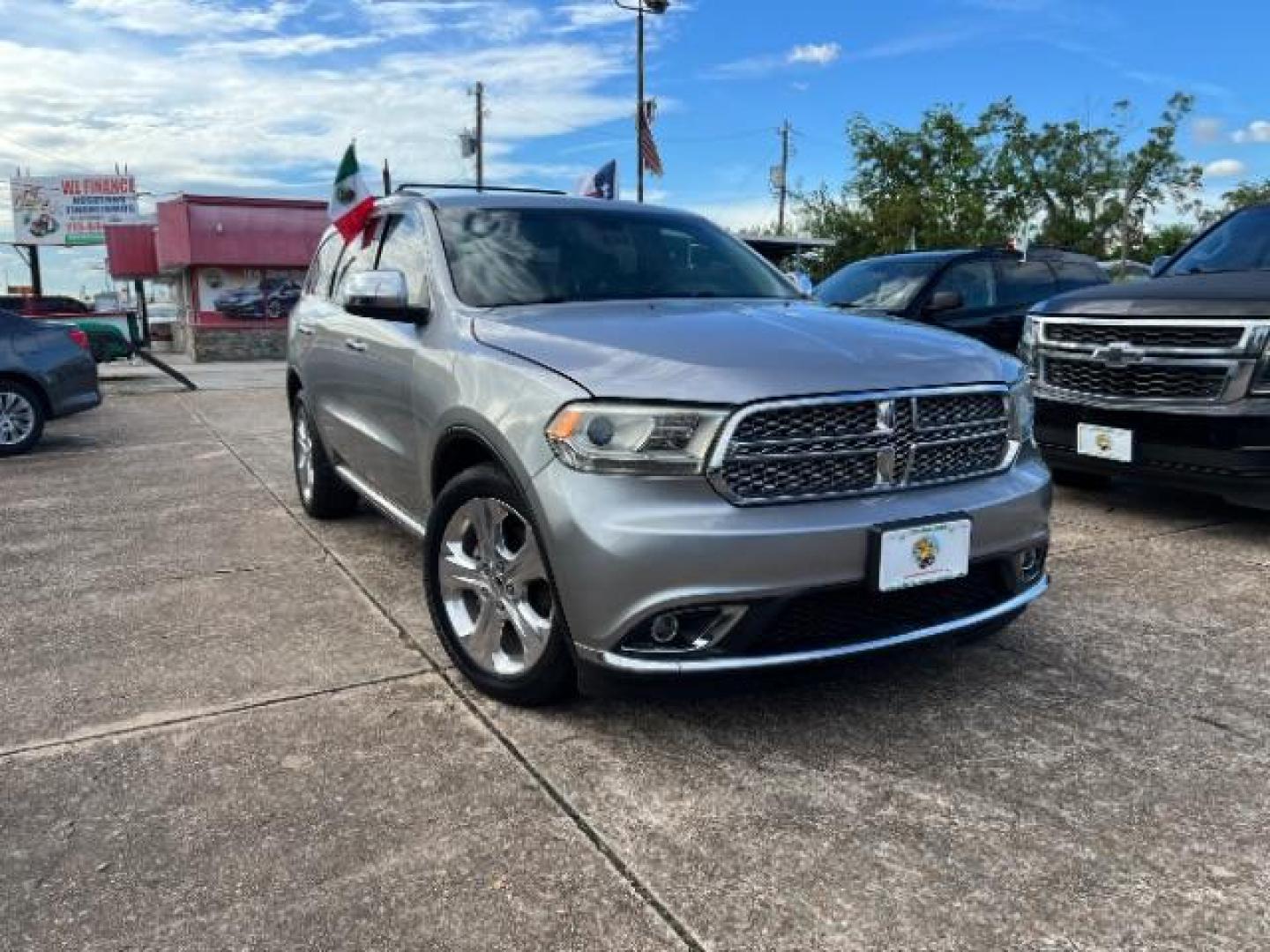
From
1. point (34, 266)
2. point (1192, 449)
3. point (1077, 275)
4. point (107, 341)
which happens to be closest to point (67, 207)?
point (34, 266)

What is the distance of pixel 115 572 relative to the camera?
4965 millimetres

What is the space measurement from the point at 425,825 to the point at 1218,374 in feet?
14.5

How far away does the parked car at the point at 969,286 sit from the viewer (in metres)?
8.35

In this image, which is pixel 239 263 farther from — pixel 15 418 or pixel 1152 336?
pixel 1152 336

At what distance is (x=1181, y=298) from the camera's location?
5270mm

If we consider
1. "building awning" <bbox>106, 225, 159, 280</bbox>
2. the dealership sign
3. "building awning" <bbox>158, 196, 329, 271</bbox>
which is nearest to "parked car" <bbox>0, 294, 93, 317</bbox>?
"building awning" <bbox>158, 196, 329, 271</bbox>

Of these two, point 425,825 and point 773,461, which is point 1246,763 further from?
point 425,825

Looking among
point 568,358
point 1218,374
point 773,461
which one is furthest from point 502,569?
point 1218,374

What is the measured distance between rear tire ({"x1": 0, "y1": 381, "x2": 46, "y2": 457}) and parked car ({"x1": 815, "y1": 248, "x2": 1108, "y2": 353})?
7.13 metres

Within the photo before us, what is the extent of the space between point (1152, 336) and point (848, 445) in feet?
11.0

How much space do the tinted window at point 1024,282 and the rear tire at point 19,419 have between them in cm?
853

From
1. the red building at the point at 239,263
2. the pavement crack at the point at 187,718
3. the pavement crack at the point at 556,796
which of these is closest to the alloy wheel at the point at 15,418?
the pavement crack at the point at 556,796

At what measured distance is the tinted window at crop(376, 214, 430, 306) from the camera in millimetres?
3969

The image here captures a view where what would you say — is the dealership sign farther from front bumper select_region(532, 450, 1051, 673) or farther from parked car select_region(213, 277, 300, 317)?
front bumper select_region(532, 450, 1051, 673)
